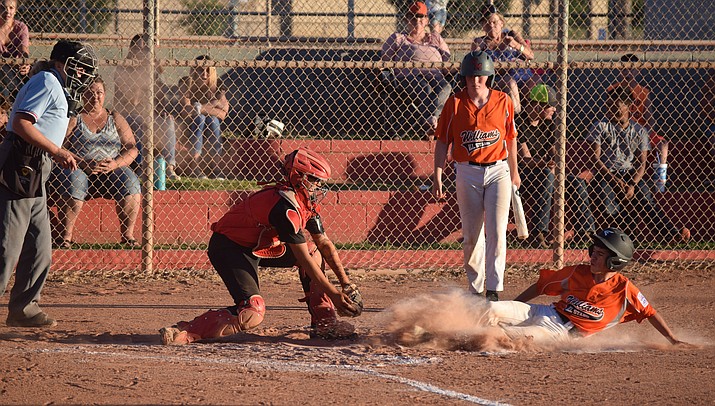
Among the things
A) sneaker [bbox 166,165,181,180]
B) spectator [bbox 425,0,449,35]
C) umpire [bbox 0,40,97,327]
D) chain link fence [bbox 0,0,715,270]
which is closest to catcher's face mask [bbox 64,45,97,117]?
umpire [bbox 0,40,97,327]

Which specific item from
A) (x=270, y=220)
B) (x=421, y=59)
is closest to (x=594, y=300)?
(x=270, y=220)

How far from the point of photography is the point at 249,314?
18.7ft

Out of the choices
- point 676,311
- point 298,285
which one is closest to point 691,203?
→ point 676,311

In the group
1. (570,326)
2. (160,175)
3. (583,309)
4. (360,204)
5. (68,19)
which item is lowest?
(570,326)

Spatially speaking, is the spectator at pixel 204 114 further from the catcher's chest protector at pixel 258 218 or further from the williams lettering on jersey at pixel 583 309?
the williams lettering on jersey at pixel 583 309

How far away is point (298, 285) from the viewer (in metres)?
8.78

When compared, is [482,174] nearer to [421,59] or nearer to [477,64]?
[477,64]

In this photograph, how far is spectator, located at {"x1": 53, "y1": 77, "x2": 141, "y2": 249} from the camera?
29.6 feet

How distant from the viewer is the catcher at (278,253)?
550cm

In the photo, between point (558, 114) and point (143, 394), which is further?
point (558, 114)

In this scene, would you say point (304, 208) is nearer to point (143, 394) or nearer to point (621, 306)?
point (143, 394)

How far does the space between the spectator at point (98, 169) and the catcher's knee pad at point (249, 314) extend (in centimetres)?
381

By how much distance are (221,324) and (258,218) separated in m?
0.71

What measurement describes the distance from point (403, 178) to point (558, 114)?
250 centimetres
